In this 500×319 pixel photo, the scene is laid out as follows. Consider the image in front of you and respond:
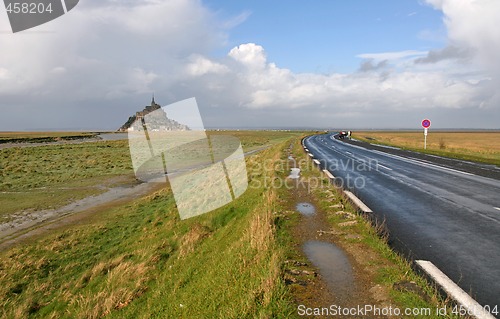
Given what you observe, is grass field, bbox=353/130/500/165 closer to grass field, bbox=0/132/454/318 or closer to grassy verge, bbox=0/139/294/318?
grass field, bbox=0/132/454/318

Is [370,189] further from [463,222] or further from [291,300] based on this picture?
[291,300]

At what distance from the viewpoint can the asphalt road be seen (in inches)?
216

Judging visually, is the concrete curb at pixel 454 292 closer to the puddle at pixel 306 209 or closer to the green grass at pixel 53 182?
the puddle at pixel 306 209

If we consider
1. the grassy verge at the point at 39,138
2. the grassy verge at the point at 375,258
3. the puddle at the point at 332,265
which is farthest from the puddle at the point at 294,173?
the grassy verge at the point at 39,138

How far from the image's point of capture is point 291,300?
15.3 ft

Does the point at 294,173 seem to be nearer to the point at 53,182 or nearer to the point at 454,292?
the point at 454,292

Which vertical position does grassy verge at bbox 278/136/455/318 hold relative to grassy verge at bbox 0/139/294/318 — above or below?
above

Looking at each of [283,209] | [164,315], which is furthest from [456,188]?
[164,315]

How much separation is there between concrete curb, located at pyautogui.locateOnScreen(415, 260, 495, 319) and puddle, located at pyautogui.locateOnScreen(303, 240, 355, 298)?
1281 millimetres

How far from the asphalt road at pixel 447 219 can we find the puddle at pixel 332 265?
4.51ft

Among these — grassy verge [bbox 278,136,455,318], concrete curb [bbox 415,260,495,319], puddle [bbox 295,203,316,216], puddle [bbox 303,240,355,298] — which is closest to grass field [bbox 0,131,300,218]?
puddle [bbox 295,203,316,216]

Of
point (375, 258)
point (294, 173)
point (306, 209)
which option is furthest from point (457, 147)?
point (375, 258)

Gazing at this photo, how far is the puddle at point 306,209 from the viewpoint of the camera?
9.62 m

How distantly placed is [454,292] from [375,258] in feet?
4.74
